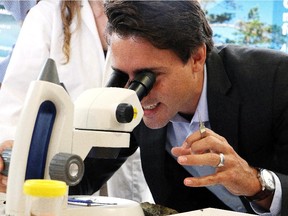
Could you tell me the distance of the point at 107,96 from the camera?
2.75 ft

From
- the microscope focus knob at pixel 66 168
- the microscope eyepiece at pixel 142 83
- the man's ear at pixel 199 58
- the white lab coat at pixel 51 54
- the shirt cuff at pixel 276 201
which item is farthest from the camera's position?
the white lab coat at pixel 51 54

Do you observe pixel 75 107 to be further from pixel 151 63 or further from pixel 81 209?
pixel 151 63

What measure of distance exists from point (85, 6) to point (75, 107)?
985mm

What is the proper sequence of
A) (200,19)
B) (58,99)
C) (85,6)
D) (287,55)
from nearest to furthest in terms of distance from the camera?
(58,99) < (200,19) < (287,55) < (85,6)

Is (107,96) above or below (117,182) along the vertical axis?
above

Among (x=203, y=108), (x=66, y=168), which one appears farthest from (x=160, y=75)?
(x=66, y=168)

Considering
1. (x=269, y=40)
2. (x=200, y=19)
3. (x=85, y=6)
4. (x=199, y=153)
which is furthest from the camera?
(x=269, y=40)

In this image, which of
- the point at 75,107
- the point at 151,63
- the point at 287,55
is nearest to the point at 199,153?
the point at 151,63

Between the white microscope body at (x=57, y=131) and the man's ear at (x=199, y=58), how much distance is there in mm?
493

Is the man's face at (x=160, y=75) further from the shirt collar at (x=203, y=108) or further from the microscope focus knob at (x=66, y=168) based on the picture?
the microscope focus knob at (x=66, y=168)

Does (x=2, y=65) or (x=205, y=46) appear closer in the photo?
(x=205, y=46)

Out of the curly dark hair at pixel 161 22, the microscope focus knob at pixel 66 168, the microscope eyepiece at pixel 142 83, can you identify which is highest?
the curly dark hair at pixel 161 22

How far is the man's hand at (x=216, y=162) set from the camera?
102cm

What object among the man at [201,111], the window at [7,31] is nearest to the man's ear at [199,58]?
the man at [201,111]
